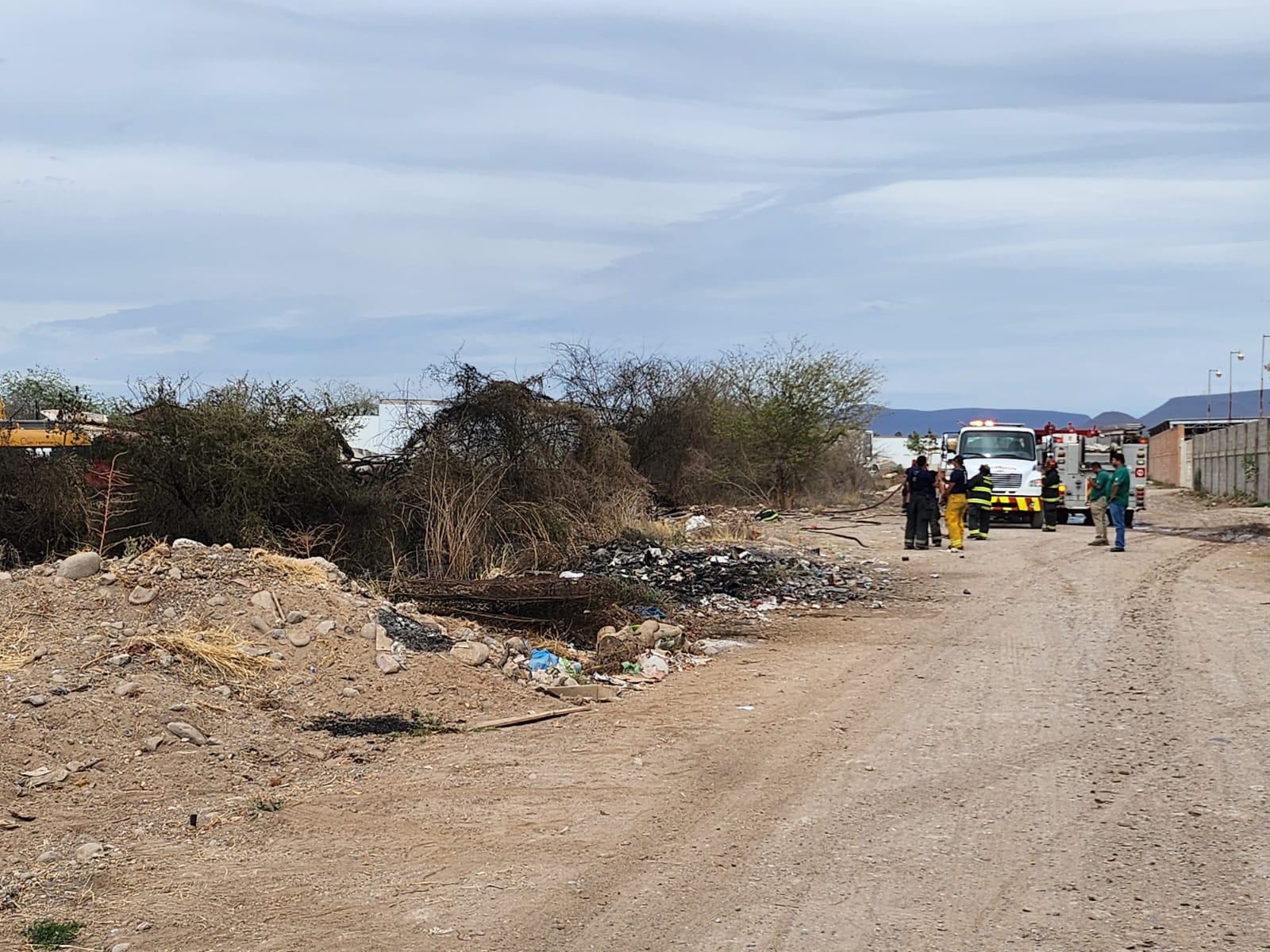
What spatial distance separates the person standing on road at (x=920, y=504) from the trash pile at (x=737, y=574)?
3025 millimetres

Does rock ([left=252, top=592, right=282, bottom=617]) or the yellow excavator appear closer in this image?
rock ([left=252, top=592, right=282, bottom=617])

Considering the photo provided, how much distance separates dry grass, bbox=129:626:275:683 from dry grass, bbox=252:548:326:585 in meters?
1.54

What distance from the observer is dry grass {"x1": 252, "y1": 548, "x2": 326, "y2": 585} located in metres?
10.8

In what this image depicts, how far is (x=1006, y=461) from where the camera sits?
2842cm

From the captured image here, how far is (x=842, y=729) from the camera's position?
28.3ft

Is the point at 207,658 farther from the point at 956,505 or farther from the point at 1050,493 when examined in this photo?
the point at 1050,493

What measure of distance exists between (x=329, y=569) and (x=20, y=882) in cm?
635

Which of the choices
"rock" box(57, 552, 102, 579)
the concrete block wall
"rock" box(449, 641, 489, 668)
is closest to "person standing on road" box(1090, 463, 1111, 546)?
"rock" box(449, 641, 489, 668)

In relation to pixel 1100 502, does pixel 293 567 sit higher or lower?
higher

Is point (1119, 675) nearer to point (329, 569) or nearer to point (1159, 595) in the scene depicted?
point (1159, 595)

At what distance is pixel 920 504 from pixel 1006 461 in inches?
255

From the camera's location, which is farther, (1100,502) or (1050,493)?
(1050,493)

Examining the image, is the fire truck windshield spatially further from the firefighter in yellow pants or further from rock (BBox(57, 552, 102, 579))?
rock (BBox(57, 552, 102, 579))

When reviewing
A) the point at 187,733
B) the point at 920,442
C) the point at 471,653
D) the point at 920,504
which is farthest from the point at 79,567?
the point at 920,442
